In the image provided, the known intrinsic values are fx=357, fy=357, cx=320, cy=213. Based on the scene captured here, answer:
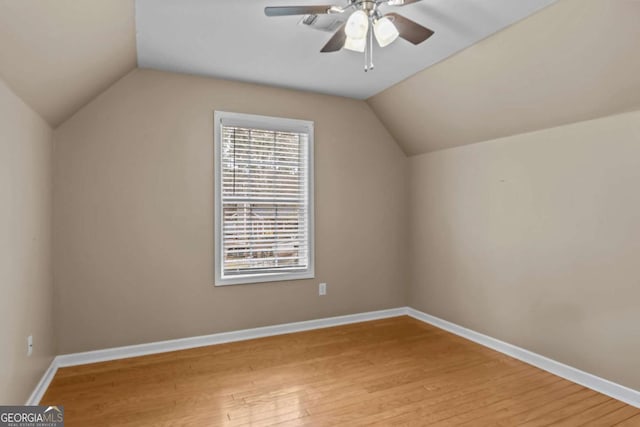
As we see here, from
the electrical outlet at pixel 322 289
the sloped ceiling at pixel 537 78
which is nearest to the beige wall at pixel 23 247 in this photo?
the electrical outlet at pixel 322 289

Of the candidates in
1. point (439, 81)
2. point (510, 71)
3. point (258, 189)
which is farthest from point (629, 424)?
point (258, 189)

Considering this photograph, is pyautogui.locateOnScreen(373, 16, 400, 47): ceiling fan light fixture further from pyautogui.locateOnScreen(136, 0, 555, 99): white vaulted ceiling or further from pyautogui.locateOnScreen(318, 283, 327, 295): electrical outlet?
pyautogui.locateOnScreen(318, 283, 327, 295): electrical outlet

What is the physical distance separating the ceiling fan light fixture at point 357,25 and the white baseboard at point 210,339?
9.16 ft

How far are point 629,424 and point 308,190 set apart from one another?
2998 millimetres

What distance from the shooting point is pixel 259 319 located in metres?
3.58

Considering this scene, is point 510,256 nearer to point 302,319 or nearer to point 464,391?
point 464,391

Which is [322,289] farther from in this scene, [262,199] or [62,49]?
[62,49]

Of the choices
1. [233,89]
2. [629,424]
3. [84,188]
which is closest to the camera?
[629,424]

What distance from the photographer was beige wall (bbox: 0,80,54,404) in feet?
6.23

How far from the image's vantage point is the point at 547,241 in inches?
113

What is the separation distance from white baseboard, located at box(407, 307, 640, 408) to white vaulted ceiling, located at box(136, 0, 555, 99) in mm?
2526

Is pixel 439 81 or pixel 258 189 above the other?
pixel 439 81

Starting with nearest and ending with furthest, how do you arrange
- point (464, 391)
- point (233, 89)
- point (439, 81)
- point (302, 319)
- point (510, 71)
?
point (464, 391) < point (510, 71) < point (439, 81) < point (233, 89) < point (302, 319)

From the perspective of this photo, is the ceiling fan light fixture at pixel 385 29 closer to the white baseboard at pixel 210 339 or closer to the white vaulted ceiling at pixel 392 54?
the white vaulted ceiling at pixel 392 54
